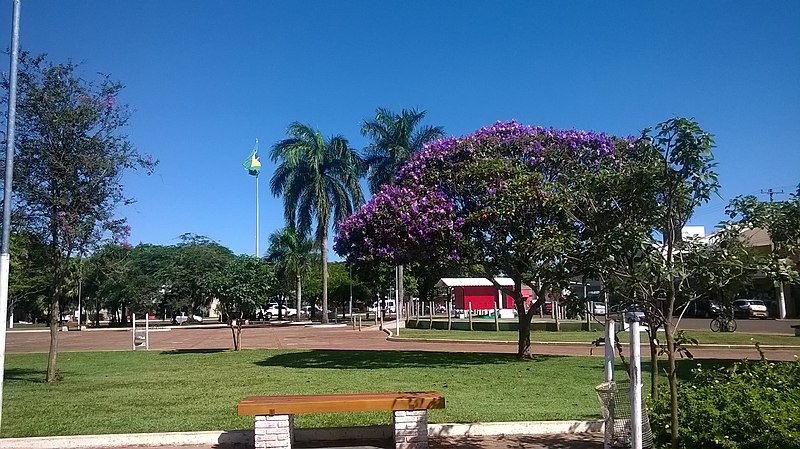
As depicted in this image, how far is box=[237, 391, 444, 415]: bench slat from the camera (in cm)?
706

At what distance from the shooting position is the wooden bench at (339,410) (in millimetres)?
7066

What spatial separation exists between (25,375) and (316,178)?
28.4 meters

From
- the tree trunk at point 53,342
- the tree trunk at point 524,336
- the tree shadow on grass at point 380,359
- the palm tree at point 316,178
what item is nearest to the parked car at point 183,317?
the palm tree at point 316,178

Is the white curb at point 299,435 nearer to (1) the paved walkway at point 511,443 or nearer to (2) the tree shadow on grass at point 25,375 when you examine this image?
(1) the paved walkway at point 511,443

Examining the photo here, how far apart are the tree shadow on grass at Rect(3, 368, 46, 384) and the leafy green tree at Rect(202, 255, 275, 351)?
28.1 feet

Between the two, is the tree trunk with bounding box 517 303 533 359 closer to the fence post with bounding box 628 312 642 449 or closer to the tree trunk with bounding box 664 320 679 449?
the tree trunk with bounding box 664 320 679 449

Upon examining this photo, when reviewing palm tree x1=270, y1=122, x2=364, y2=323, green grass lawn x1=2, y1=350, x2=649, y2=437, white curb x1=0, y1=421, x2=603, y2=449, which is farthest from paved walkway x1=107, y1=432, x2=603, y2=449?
palm tree x1=270, y1=122, x2=364, y2=323

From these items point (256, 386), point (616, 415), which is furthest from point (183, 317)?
point (616, 415)

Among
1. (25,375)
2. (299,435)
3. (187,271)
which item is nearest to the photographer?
(299,435)

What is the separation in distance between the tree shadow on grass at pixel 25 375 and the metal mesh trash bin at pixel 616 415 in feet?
40.8

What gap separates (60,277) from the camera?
14633 millimetres

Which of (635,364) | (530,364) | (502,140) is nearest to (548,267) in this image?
(635,364)

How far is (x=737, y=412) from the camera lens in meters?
6.16

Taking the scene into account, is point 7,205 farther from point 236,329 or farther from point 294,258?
point 294,258
